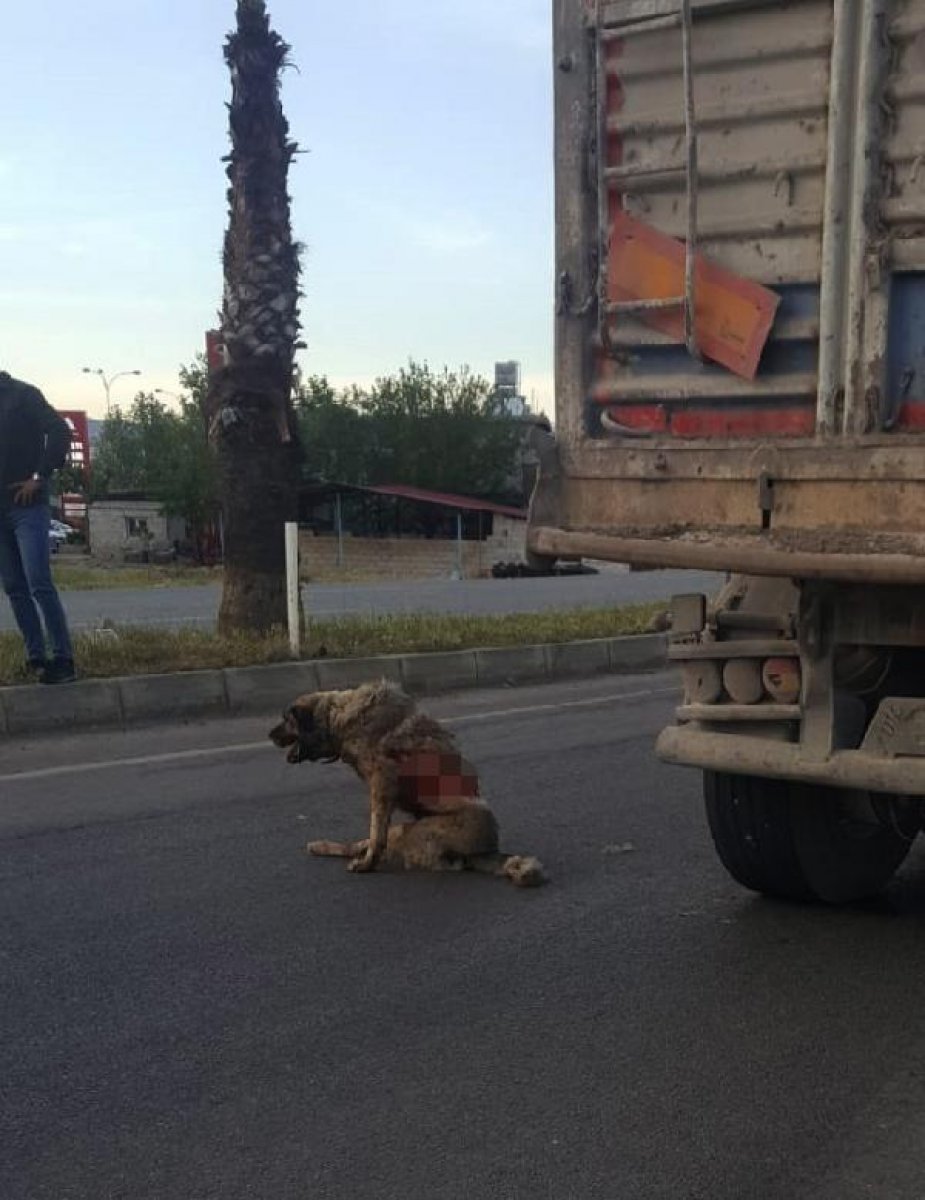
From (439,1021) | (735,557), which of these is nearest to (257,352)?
(735,557)

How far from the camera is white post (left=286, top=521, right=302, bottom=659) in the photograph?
10125mm

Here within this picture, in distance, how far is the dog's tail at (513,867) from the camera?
4898 mm

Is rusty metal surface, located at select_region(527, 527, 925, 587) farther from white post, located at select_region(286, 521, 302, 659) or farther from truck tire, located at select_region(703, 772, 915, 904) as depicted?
white post, located at select_region(286, 521, 302, 659)

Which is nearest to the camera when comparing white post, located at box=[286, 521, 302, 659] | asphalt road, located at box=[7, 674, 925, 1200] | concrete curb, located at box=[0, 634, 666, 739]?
asphalt road, located at box=[7, 674, 925, 1200]

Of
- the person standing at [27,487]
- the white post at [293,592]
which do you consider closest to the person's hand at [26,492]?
the person standing at [27,487]

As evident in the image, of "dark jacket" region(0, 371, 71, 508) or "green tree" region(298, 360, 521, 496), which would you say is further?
"green tree" region(298, 360, 521, 496)

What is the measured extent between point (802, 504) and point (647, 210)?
102cm

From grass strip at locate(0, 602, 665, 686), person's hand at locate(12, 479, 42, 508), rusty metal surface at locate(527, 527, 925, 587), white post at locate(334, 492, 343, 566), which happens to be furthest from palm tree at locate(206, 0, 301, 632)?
white post at locate(334, 492, 343, 566)

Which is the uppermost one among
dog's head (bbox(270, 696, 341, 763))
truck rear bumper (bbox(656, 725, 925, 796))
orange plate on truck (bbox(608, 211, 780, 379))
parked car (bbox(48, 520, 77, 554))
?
orange plate on truck (bbox(608, 211, 780, 379))

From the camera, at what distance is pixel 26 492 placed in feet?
26.6

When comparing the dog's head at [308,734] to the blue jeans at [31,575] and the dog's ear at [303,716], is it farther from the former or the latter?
the blue jeans at [31,575]

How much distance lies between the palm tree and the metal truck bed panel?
7163mm

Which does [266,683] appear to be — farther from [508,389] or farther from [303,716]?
[508,389]

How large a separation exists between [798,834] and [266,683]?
5.54m
